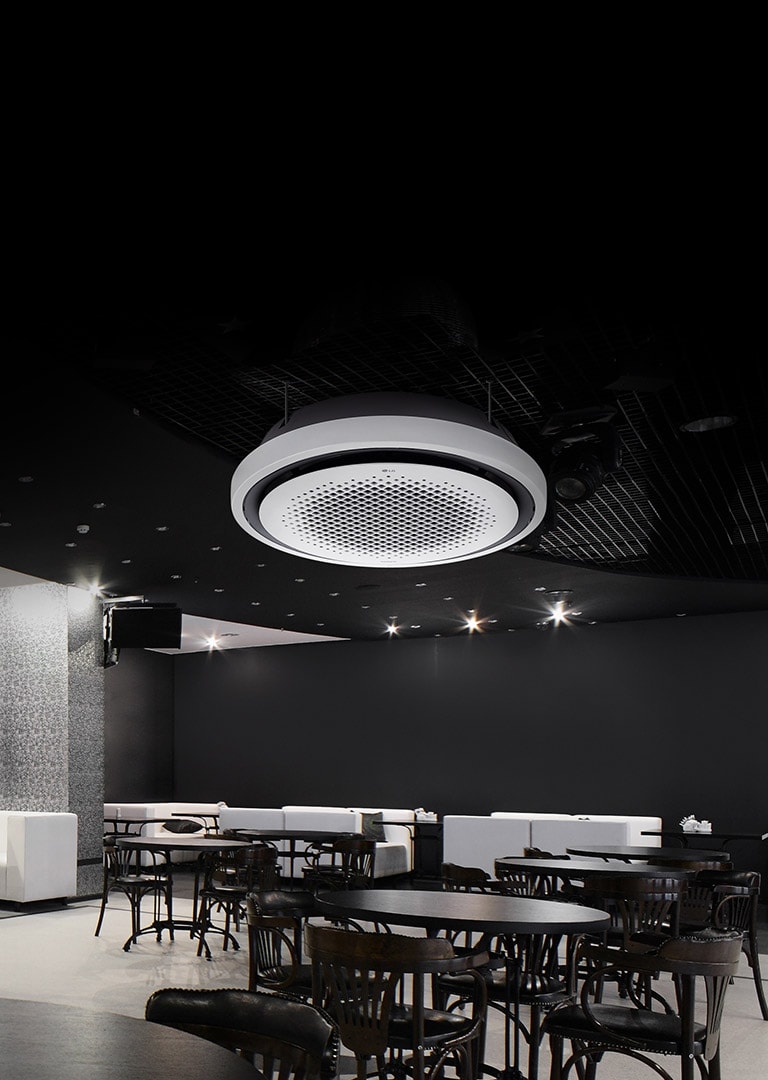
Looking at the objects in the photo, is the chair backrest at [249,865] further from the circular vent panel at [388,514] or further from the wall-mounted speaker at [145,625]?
the wall-mounted speaker at [145,625]

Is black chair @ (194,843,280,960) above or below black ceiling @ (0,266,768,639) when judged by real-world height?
below

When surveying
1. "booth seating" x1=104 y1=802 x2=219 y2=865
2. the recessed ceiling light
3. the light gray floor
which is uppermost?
the recessed ceiling light

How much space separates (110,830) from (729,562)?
30.7 feet

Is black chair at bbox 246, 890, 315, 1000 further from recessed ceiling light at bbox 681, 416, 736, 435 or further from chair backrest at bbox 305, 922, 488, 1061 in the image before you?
recessed ceiling light at bbox 681, 416, 736, 435

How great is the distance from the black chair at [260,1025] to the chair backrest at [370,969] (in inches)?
38.1

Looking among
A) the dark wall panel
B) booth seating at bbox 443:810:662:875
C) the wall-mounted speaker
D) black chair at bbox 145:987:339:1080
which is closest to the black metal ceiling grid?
black chair at bbox 145:987:339:1080

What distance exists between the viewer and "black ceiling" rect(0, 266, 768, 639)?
4.29m

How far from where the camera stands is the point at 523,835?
10.7 m

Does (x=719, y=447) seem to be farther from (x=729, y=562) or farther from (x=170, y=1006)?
(x=170, y=1006)

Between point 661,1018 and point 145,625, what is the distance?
25.7 ft

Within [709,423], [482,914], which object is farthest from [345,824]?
[482,914]

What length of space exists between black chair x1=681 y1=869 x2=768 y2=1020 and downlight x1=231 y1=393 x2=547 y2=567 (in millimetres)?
2628

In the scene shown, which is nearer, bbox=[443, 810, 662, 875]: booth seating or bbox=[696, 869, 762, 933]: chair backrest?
bbox=[696, 869, 762, 933]: chair backrest

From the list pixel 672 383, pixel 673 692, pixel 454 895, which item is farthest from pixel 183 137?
pixel 673 692
